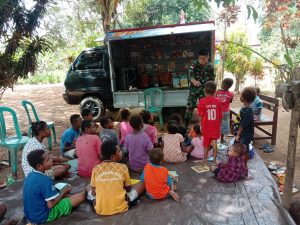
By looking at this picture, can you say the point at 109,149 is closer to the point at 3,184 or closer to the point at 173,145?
the point at 173,145

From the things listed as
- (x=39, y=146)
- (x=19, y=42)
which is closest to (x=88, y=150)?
(x=39, y=146)

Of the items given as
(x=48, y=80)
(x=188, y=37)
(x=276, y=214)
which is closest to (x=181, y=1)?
(x=48, y=80)

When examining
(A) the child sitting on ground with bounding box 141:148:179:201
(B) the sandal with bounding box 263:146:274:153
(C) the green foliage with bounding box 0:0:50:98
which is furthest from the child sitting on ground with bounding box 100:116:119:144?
(B) the sandal with bounding box 263:146:274:153

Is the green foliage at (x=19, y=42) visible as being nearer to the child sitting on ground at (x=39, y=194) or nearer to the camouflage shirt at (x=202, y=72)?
the camouflage shirt at (x=202, y=72)

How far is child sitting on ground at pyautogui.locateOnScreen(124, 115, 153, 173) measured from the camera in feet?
12.6

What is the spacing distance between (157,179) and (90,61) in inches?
212

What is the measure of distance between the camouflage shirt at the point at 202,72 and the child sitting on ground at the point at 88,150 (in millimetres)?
2203

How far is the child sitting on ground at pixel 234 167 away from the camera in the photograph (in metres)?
3.44

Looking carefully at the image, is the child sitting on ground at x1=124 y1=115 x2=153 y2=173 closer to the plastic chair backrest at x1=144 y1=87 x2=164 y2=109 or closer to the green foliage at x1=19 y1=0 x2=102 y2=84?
the plastic chair backrest at x1=144 y1=87 x2=164 y2=109

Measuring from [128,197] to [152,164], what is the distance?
0.43 metres

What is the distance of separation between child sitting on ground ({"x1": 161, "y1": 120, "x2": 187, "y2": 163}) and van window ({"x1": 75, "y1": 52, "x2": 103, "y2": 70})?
4.09 meters

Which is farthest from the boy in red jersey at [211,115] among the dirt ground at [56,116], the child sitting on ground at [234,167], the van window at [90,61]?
the van window at [90,61]

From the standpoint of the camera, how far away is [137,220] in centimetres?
282

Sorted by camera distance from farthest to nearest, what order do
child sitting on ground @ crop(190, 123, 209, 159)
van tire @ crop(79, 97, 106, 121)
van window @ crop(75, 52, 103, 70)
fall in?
van window @ crop(75, 52, 103, 70) → van tire @ crop(79, 97, 106, 121) → child sitting on ground @ crop(190, 123, 209, 159)
